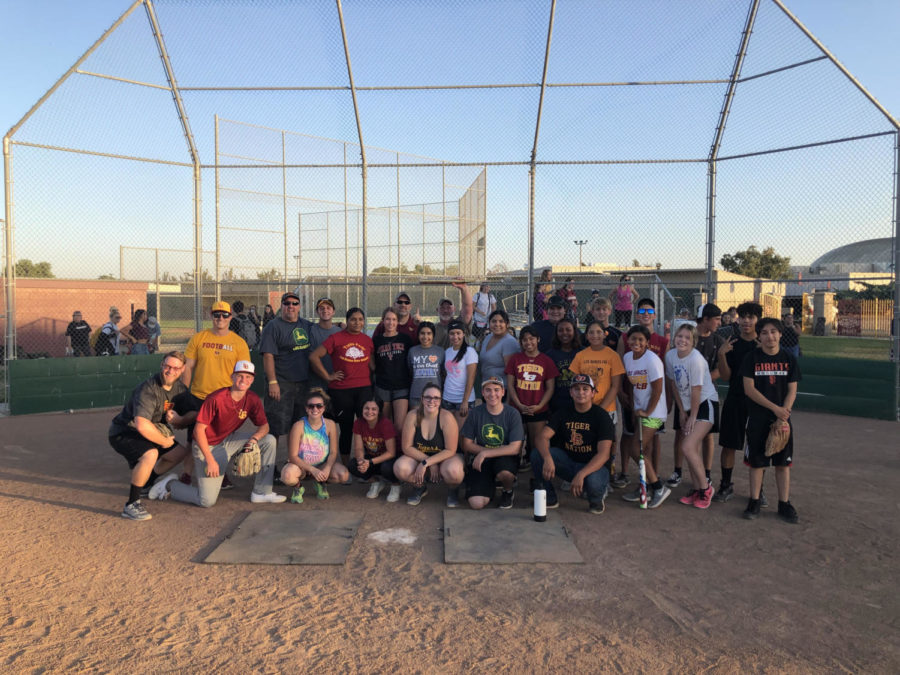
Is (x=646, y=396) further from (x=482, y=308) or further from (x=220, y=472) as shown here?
(x=482, y=308)

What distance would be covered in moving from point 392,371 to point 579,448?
6.91ft

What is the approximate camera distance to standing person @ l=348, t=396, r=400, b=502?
230 inches

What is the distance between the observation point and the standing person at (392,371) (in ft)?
21.2

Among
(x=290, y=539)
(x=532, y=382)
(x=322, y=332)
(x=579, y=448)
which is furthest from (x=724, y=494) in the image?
(x=322, y=332)

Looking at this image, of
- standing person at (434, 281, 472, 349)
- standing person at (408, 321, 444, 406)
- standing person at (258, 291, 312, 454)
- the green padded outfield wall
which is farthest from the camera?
the green padded outfield wall

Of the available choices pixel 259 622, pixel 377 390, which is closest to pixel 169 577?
pixel 259 622

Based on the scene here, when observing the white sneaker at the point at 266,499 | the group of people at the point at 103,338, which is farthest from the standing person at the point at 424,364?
the group of people at the point at 103,338

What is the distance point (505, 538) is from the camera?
4691 millimetres

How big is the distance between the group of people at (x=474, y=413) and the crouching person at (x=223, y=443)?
0.01 meters

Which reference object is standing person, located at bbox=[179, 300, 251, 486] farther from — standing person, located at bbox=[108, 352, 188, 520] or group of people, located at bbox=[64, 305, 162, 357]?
group of people, located at bbox=[64, 305, 162, 357]

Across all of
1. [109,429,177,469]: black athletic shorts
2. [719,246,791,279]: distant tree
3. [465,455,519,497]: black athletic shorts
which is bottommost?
[465,455,519,497]: black athletic shorts

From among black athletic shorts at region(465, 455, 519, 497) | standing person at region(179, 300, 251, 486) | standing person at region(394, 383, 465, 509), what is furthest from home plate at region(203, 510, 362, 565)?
standing person at region(179, 300, 251, 486)

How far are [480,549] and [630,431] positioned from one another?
232cm

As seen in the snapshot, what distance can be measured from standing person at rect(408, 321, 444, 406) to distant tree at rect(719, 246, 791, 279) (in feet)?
156
